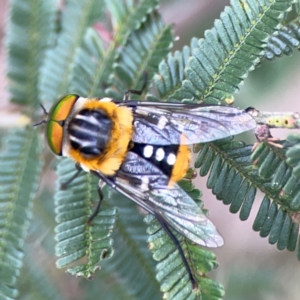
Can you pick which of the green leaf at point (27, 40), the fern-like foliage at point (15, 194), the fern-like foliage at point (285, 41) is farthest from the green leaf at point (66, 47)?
the fern-like foliage at point (285, 41)

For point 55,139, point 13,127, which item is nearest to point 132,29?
point 55,139

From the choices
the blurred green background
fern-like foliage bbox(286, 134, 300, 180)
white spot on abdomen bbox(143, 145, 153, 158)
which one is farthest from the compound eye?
fern-like foliage bbox(286, 134, 300, 180)

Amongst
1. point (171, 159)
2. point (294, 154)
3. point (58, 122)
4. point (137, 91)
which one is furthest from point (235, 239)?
point (294, 154)

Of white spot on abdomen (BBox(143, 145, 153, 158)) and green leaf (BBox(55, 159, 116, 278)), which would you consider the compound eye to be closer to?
green leaf (BBox(55, 159, 116, 278))

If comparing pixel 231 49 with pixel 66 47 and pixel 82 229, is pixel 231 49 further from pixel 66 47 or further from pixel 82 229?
pixel 66 47

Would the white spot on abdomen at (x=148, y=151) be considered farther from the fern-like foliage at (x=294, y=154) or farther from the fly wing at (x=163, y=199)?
the fern-like foliage at (x=294, y=154)
